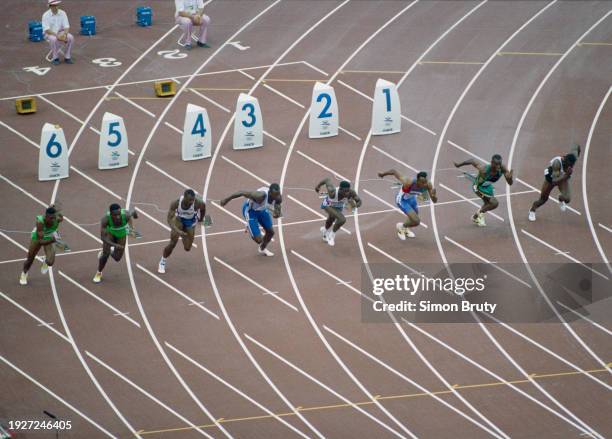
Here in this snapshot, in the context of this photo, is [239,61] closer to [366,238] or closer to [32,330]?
[366,238]

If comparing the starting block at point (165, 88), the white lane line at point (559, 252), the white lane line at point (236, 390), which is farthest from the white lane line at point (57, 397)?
the starting block at point (165, 88)

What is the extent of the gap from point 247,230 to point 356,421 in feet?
19.1

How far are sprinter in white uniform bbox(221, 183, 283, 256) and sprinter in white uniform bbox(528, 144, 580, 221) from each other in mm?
→ 5552

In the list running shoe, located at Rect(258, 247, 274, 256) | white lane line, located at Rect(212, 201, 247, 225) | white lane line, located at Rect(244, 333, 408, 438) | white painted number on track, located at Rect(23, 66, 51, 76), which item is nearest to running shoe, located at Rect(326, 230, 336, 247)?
running shoe, located at Rect(258, 247, 274, 256)

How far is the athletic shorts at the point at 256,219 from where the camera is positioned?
2358 centimetres

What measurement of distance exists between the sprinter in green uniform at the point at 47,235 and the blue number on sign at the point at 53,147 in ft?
15.2

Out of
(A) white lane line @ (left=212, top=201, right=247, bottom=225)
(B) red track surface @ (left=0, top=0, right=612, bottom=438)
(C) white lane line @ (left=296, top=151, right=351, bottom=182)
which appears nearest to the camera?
(B) red track surface @ (left=0, top=0, right=612, bottom=438)

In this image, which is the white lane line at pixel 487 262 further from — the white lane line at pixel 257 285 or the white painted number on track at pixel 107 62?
the white painted number on track at pixel 107 62

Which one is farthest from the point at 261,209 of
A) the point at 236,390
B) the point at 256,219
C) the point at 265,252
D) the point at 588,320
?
the point at 588,320

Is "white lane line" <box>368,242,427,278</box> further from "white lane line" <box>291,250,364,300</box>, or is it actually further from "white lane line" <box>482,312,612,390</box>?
"white lane line" <box>482,312,612,390</box>

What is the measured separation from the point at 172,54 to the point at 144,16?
2284mm

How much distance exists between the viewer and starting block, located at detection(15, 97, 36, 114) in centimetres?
2952

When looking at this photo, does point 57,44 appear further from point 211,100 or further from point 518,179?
point 518,179

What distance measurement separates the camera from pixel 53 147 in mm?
26656
